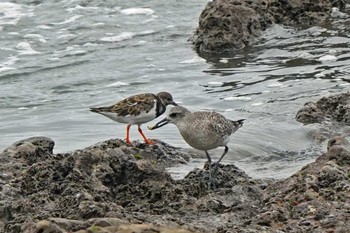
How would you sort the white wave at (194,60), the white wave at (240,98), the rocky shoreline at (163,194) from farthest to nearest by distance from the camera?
the white wave at (194,60) → the white wave at (240,98) → the rocky shoreline at (163,194)

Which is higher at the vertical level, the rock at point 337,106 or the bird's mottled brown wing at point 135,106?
the bird's mottled brown wing at point 135,106

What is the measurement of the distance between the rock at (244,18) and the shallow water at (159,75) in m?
0.23

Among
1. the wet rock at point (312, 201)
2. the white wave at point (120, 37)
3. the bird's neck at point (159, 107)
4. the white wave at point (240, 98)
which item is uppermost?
the wet rock at point (312, 201)

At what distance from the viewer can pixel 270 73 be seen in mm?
12383

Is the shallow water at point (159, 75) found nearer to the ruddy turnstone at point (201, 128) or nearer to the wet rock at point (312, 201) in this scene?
the ruddy turnstone at point (201, 128)

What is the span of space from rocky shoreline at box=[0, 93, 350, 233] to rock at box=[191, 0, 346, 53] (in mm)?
6972

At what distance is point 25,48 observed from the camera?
51.1ft

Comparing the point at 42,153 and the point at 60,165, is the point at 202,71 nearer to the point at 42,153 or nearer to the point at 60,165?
the point at 42,153

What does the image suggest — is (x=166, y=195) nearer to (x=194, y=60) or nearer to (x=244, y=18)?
(x=194, y=60)

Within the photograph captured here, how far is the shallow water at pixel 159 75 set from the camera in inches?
368

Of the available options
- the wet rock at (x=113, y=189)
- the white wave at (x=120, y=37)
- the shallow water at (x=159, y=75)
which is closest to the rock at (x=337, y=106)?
the shallow water at (x=159, y=75)

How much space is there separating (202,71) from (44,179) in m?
7.14

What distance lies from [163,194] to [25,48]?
10.2 meters

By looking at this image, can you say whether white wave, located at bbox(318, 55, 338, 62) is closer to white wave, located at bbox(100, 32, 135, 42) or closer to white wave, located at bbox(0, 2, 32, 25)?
white wave, located at bbox(100, 32, 135, 42)
